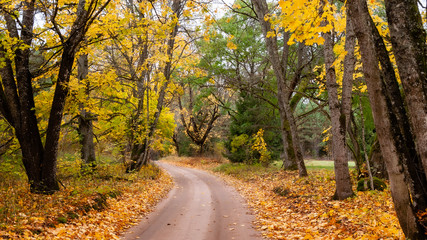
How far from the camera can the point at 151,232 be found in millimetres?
7160

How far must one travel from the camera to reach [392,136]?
4293 mm

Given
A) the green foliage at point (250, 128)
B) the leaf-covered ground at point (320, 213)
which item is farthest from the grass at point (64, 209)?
the green foliage at point (250, 128)

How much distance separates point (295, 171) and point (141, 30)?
1230 cm

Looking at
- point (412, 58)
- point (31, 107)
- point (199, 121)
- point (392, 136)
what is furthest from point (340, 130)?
point (199, 121)

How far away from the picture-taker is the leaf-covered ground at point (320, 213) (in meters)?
5.84

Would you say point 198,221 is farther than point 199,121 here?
No

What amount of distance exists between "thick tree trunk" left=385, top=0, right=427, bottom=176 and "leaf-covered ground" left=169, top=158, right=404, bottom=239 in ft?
6.77

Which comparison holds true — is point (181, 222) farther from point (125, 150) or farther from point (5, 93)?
point (125, 150)

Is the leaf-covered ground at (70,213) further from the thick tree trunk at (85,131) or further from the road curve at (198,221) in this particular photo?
the thick tree trunk at (85,131)

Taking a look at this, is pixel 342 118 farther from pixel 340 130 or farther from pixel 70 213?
pixel 70 213

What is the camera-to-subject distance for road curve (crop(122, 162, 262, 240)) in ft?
22.6

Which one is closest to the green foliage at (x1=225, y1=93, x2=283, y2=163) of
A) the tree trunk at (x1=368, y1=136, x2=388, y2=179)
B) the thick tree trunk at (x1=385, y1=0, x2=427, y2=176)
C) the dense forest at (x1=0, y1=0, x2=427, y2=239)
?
the dense forest at (x1=0, y1=0, x2=427, y2=239)

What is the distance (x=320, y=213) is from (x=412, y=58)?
17.0 ft

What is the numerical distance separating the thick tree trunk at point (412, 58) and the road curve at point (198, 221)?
165 inches
